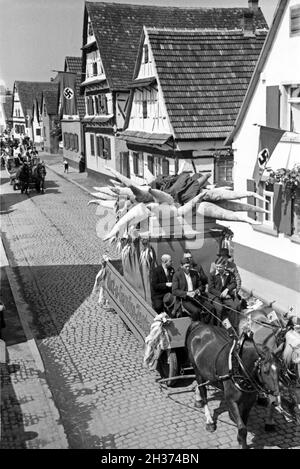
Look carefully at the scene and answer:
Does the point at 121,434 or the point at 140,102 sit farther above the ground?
the point at 140,102

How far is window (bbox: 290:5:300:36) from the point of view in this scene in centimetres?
1202

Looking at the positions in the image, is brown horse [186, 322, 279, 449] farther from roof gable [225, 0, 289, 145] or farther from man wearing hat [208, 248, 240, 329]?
roof gable [225, 0, 289, 145]

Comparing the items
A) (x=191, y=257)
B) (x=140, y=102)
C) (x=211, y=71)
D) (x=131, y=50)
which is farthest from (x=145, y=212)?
(x=131, y=50)

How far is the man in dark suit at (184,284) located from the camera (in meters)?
8.93

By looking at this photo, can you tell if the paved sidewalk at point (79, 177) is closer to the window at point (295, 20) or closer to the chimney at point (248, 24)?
the chimney at point (248, 24)

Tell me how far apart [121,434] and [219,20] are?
27.4 m

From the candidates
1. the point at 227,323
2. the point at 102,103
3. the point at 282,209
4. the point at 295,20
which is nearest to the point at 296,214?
the point at 282,209

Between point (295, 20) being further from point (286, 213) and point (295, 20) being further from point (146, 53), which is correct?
point (146, 53)

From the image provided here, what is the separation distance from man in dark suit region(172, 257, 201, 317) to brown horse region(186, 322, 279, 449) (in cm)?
72

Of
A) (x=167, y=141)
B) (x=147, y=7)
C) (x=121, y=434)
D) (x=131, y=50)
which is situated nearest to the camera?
(x=121, y=434)

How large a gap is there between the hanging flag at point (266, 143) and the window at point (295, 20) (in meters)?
2.31

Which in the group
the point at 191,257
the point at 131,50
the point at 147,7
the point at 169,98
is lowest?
the point at 191,257

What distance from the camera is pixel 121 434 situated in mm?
7656

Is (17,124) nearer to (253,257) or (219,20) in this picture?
(219,20)
